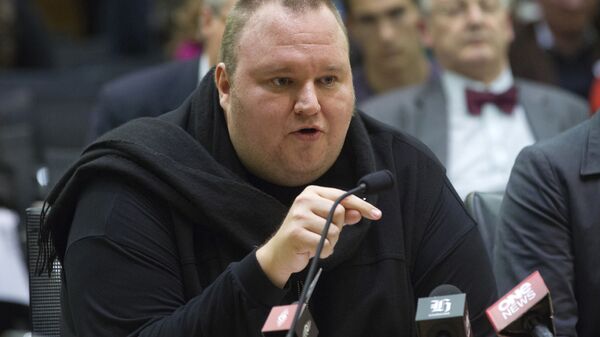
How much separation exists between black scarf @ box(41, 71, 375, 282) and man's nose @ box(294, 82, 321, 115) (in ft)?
0.75

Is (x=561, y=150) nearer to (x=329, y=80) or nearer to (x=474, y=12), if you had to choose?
(x=329, y=80)

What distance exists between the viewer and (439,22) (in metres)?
6.02

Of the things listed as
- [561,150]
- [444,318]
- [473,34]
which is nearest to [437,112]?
[473,34]

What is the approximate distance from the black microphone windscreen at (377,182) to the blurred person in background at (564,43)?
4.29m

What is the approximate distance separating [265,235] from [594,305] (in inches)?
35.7

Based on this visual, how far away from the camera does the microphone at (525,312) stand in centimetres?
280

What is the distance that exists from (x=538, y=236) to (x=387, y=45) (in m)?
3.01

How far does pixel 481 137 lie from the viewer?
5816 millimetres

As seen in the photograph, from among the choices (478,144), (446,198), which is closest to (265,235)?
(446,198)

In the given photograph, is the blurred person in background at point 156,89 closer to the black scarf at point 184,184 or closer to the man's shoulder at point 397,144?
the man's shoulder at point 397,144

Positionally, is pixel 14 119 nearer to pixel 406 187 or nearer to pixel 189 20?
pixel 189 20

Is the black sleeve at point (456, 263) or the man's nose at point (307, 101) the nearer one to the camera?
the man's nose at point (307, 101)

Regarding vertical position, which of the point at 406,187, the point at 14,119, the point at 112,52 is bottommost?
the point at 112,52

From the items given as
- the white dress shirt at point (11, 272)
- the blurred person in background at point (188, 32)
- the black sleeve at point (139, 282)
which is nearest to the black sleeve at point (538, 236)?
the black sleeve at point (139, 282)
